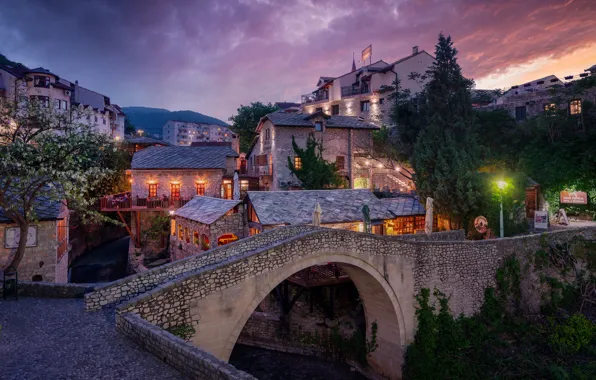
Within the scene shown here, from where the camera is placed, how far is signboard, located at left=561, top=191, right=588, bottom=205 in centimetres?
2330

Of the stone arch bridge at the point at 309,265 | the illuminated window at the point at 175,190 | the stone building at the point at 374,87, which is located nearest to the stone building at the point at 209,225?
the illuminated window at the point at 175,190

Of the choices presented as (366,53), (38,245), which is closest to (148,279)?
(38,245)

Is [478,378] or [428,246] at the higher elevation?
[428,246]

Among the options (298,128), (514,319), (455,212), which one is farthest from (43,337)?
(298,128)

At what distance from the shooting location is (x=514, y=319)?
671 inches

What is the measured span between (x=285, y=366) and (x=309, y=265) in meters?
7.64

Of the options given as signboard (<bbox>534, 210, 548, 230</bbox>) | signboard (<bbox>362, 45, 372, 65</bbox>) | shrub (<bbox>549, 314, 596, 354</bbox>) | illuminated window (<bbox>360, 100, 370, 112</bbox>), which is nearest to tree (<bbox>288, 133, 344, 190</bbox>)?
signboard (<bbox>534, 210, 548, 230</bbox>)

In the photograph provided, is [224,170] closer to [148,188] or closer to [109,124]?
[148,188]

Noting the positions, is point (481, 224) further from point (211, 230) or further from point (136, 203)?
point (136, 203)

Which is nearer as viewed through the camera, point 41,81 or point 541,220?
point 541,220

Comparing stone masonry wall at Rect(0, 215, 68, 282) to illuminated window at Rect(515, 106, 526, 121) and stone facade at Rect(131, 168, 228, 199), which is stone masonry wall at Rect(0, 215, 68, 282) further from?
illuminated window at Rect(515, 106, 526, 121)

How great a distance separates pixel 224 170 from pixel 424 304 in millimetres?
19194

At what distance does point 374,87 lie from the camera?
4256cm

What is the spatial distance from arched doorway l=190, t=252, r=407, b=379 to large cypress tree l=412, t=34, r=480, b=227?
9.35 meters
